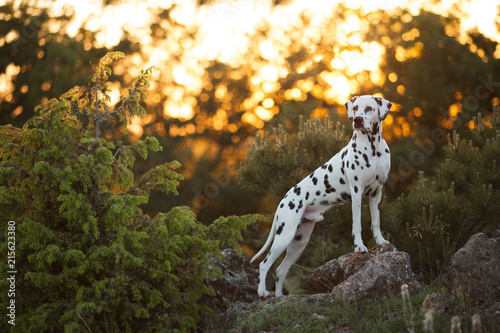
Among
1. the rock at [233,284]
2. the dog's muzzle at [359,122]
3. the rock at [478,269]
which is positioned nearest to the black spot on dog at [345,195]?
the dog's muzzle at [359,122]

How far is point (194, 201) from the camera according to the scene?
840 inches

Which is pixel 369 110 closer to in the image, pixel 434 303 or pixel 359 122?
pixel 359 122

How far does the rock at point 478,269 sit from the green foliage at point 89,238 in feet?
8.64

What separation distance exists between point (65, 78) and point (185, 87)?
5.69 meters

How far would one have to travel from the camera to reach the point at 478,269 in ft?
20.6

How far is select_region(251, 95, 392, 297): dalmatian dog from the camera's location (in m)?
6.74

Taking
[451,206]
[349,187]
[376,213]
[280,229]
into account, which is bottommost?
[280,229]

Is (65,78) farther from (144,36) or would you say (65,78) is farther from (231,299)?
(231,299)

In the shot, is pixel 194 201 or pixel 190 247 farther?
pixel 194 201

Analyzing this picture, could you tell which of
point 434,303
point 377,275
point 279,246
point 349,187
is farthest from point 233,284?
point 434,303

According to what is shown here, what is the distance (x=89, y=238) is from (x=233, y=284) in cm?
278

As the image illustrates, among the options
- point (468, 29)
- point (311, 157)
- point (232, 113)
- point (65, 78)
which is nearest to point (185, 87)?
point (232, 113)

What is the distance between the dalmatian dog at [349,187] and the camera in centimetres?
674

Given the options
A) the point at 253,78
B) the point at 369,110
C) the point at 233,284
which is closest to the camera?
the point at 369,110
